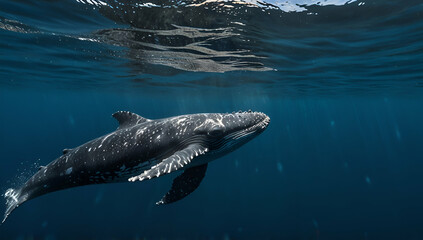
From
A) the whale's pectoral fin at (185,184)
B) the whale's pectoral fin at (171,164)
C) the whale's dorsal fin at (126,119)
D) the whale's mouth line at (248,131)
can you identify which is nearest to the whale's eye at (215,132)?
the whale's mouth line at (248,131)

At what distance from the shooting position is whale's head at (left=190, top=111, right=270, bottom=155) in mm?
6016

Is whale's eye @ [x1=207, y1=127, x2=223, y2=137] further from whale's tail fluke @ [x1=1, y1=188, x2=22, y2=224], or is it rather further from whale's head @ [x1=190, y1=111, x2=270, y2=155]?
whale's tail fluke @ [x1=1, y1=188, x2=22, y2=224]

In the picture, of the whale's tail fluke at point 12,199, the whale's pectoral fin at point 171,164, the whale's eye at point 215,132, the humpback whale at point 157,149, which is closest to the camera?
the whale's pectoral fin at point 171,164

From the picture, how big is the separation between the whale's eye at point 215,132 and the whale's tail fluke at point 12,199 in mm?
5772

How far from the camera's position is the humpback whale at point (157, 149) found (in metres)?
6.10

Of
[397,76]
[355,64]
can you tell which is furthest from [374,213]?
[355,64]

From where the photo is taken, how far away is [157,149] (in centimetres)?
612

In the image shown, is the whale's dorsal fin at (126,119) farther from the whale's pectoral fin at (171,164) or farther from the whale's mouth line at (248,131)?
the whale's mouth line at (248,131)

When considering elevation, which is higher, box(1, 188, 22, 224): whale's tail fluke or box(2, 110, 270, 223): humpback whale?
box(2, 110, 270, 223): humpback whale

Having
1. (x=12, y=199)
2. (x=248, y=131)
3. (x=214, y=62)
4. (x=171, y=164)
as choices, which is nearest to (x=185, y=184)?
(x=171, y=164)

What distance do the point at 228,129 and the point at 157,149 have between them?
1808 mm

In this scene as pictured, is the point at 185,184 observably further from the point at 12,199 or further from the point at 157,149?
the point at 12,199

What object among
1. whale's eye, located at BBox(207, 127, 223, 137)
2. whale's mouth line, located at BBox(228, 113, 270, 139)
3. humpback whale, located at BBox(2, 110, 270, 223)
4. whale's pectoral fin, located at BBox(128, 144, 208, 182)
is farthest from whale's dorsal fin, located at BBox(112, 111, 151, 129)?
whale's mouth line, located at BBox(228, 113, 270, 139)

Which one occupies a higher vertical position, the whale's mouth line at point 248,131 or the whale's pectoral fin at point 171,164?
the whale's mouth line at point 248,131
